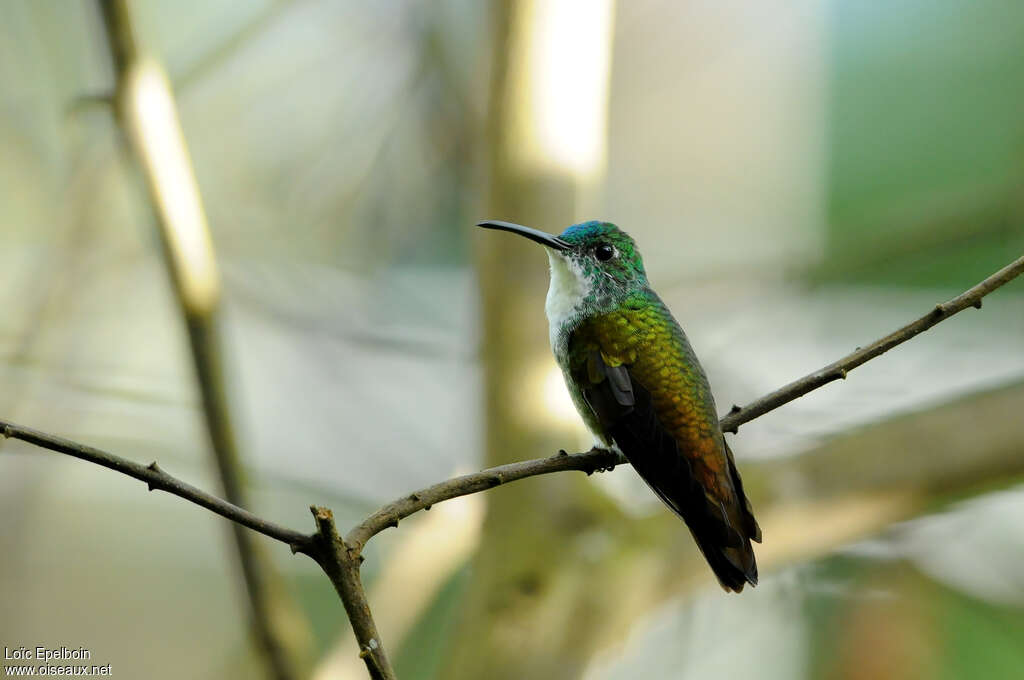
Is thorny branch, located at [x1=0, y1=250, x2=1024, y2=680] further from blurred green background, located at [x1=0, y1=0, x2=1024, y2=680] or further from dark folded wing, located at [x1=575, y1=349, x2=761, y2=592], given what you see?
blurred green background, located at [x1=0, y1=0, x2=1024, y2=680]

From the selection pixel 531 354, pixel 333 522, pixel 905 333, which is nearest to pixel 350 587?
pixel 333 522

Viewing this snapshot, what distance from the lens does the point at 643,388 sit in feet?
7.04

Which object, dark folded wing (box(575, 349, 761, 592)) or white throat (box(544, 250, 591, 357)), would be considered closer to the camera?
dark folded wing (box(575, 349, 761, 592))

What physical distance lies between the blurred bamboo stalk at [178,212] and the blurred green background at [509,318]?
80 millimetres

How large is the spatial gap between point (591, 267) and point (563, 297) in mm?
116

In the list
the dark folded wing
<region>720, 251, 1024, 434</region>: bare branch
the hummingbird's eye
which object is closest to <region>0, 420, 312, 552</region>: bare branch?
<region>720, 251, 1024, 434</region>: bare branch

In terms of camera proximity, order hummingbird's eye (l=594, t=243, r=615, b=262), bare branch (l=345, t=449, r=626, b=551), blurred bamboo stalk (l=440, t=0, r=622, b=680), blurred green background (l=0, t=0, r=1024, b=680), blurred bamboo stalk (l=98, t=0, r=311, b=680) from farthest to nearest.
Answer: blurred green background (l=0, t=0, r=1024, b=680)
blurred bamboo stalk (l=440, t=0, r=622, b=680)
blurred bamboo stalk (l=98, t=0, r=311, b=680)
hummingbird's eye (l=594, t=243, r=615, b=262)
bare branch (l=345, t=449, r=626, b=551)

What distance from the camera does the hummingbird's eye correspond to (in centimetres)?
249

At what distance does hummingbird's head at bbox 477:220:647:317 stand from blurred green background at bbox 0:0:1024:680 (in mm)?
Answer: 1083

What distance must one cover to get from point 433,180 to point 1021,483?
13.4 feet

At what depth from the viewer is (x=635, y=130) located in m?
7.55

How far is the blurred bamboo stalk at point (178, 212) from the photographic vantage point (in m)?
2.63

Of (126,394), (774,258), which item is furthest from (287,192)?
(774,258)

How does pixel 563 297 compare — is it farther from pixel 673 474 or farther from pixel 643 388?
pixel 673 474
